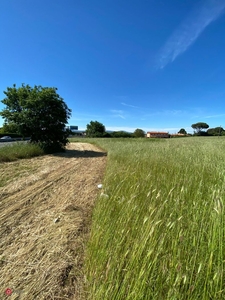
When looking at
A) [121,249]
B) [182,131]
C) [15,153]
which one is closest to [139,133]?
[182,131]

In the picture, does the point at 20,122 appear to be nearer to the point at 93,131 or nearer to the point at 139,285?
the point at 139,285

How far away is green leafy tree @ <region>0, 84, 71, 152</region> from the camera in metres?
10.8

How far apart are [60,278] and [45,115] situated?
38.3 ft

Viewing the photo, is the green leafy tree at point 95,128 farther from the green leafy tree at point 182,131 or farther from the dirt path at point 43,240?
the green leafy tree at point 182,131

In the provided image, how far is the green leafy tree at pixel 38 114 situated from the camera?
10805 millimetres

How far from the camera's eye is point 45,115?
11250 millimetres

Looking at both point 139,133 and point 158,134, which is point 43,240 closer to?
point 139,133

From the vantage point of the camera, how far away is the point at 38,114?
11086 mm

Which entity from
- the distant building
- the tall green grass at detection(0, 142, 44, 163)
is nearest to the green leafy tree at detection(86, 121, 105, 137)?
the distant building

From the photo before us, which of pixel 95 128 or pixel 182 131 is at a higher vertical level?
pixel 95 128

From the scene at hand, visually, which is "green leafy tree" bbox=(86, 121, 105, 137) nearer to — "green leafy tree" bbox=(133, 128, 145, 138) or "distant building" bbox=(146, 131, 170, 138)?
"green leafy tree" bbox=(133, 128, 145, 138)

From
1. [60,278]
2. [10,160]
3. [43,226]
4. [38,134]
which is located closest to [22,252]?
[43,226]

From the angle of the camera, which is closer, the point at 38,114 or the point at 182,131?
the point at 38,114

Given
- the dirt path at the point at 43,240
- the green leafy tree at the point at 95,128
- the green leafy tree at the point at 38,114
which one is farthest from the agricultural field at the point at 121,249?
the green leafy tree at the point at 95,128
